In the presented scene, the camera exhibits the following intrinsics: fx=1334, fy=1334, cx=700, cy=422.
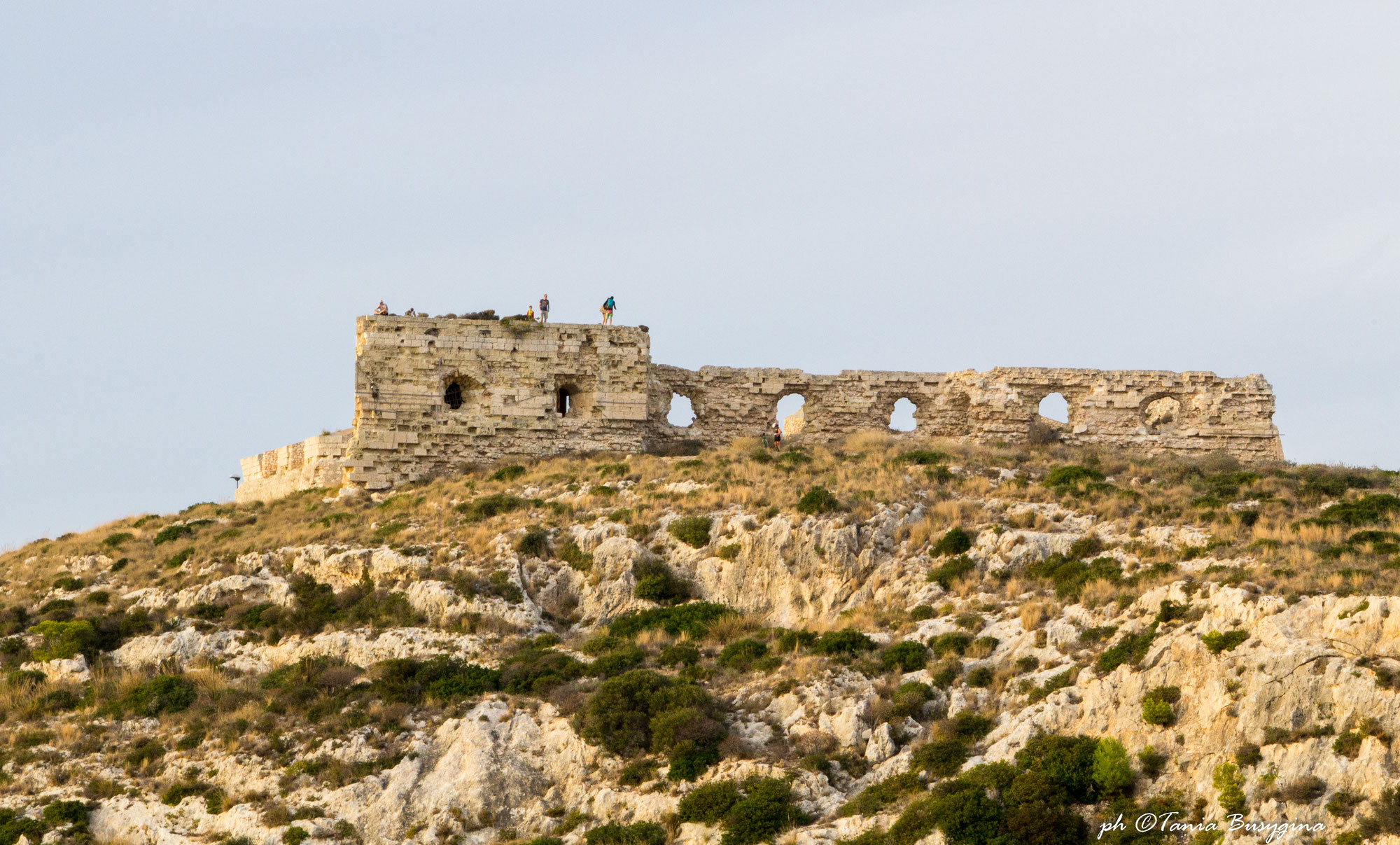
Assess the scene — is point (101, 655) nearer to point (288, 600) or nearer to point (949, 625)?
point (288, 600)

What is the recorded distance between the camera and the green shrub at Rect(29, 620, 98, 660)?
25.5 meters

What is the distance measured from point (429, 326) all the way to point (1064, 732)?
69.7 feet

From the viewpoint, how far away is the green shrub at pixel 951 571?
24703 millimetres

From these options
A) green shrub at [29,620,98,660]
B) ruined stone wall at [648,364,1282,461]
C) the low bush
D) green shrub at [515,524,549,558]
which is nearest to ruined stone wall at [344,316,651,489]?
ruined stone wall at [648,364,1282,461]

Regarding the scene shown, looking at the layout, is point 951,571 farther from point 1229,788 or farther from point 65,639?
point 65,639

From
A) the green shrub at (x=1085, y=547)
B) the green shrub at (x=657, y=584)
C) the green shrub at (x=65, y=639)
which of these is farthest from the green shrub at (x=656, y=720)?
the green shrub at (x=65, y=639)

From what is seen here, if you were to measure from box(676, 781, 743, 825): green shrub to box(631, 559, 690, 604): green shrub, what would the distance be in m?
7.29

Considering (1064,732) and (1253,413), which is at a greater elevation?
(1253,413)

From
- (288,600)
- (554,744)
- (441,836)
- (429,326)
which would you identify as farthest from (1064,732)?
(429,326)

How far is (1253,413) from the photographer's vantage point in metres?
35.5

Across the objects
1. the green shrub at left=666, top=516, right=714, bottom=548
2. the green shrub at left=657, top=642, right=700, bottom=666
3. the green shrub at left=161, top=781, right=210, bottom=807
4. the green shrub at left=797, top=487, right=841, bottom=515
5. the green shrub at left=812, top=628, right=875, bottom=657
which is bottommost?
the green shrub at left=161, top=781, right=210, bottom=807

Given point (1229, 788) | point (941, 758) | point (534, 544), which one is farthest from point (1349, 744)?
point (534, 544)

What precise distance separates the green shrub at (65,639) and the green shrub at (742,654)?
12.4 metres

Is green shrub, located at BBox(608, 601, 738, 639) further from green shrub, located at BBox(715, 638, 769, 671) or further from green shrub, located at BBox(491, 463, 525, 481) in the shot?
green shrub, located at BBox(491, 463, 525, 481)
